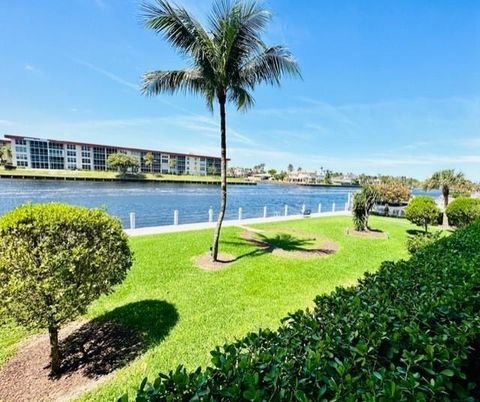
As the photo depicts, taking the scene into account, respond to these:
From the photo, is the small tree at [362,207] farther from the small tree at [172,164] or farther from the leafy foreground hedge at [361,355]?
the small tree at [172,164]

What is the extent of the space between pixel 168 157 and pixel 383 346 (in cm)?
11949

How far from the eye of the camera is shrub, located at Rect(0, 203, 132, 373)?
379cm

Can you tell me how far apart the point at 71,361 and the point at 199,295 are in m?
2.97

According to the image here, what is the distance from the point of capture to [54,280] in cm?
390

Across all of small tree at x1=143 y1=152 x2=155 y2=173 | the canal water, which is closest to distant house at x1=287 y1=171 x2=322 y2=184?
small tree at x1=143 y1=152 x2=155 y2=173

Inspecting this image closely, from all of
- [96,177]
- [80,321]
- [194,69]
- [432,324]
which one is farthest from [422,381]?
[96,177]

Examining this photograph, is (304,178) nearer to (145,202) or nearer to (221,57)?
(145,202)

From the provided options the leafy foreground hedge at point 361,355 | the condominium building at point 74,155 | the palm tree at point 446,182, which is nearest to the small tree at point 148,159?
the condominium building at point 74,155

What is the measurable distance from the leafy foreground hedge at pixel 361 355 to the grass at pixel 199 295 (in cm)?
299

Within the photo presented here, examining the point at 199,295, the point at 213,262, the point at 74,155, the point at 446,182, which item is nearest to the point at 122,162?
the point at 74,155

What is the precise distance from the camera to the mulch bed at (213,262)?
29.9 feet

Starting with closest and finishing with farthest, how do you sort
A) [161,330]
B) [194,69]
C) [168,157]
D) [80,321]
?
[161,330], [80,321], [194,69], [168,157]

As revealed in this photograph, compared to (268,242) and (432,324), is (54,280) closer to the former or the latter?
(432,324)

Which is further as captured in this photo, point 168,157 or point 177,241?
point 168,157
